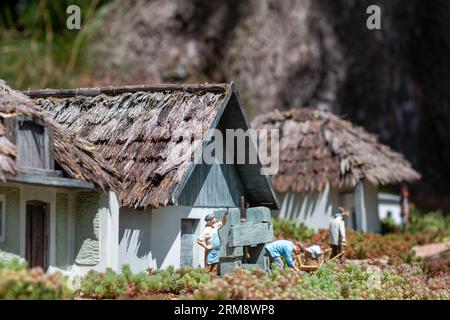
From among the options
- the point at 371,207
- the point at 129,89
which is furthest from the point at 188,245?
the point at 371,207

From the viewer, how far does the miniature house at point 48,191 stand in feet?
40.5

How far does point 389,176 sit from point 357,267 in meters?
9.18

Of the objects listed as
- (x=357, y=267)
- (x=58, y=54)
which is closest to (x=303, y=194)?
(x=357, y=267)

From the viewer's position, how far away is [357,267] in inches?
583

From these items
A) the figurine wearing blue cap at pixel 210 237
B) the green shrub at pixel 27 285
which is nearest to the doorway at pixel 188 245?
the figurine wearing blue cap at pixel 210 237

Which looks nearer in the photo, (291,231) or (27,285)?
(27,285)

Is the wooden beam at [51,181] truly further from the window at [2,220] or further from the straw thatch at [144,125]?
the straw thatch at [144,125]

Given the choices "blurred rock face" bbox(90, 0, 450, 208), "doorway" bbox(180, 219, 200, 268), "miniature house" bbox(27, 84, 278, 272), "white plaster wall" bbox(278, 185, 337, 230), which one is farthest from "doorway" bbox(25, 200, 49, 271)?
"blurred rock face" bbox(90, 0, 450, 208)

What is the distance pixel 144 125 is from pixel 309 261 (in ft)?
13.5

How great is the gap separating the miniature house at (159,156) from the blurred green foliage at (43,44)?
11.3 metres

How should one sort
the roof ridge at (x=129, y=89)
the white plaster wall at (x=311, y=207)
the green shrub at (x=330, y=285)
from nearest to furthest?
the green shrub at (x=330, y=285), the roof ridge at (x=129, y=89), the white plaster wall at (x=311, y=207)

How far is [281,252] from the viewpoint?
15.1 m

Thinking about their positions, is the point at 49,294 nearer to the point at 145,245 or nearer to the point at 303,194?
the point at 145,245

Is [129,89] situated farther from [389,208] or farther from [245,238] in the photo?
[389,208]
